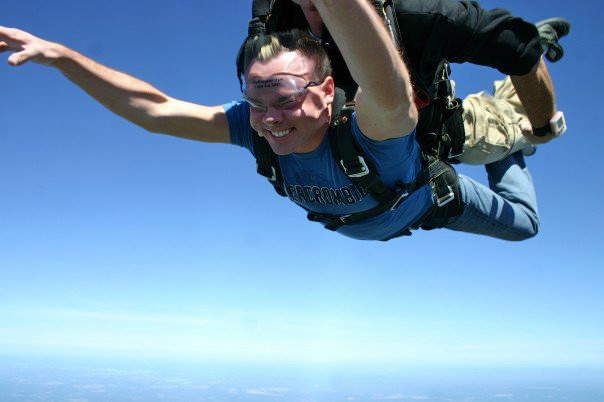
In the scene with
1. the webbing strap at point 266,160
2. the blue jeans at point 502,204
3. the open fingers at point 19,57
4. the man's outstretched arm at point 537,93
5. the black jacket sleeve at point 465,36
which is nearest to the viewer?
the open fingers at point 19,57

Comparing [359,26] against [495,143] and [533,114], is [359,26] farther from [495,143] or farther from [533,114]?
[495,143]

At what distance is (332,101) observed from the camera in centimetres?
267

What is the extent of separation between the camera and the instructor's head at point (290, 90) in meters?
2.60

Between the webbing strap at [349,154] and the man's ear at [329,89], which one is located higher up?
the man's ear at [329,89]

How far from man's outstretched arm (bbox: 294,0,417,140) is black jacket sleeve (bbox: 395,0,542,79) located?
2.02 ft

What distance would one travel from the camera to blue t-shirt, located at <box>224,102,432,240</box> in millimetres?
2555

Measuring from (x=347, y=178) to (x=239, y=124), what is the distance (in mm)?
948

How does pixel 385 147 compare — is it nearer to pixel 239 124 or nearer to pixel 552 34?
pixel 239 124

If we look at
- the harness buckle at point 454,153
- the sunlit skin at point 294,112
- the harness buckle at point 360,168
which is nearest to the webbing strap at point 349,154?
the harness buckle at point 360,168

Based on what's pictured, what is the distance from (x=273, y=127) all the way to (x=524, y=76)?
1524 mm

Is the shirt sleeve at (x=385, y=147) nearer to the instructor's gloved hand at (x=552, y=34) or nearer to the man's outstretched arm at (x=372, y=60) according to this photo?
the man's outstretched arm at (x=372, y=60)

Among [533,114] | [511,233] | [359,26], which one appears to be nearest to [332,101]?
[359,26]

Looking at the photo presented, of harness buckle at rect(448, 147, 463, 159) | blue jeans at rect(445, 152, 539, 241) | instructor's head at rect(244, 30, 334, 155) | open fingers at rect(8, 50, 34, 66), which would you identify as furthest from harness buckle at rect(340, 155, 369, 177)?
open fingers at rect(8, 50, 34, 66)

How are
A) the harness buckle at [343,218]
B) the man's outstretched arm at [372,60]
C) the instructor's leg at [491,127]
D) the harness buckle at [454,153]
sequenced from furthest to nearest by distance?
the instructor's leg at [491,127] → the harness buckle at [454,153] → the harness buckle at [343,218] → the man's outstretched arm at [372,60]
